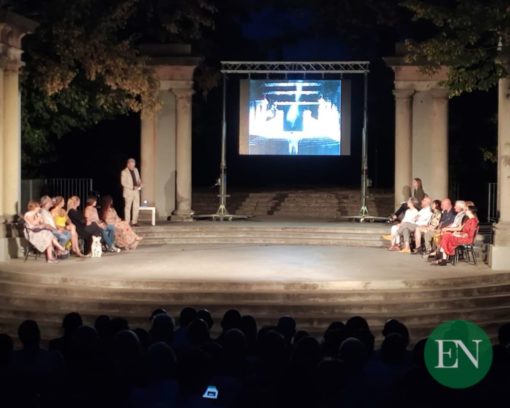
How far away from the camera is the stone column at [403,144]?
23.9 metres

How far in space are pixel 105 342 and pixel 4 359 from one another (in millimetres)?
767

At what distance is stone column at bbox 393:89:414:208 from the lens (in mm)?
23938

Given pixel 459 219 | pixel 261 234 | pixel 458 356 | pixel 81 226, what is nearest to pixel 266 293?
pixel 459 219

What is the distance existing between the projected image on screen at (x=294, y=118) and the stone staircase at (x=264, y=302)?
9.37 meters

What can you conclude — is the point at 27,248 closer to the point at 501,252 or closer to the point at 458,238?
the point at 458,238

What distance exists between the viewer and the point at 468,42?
58.4 ft

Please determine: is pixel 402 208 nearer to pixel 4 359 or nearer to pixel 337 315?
pixel 337 315

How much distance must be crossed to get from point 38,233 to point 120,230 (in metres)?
2.41

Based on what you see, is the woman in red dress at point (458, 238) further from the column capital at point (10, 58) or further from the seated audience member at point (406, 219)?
the column capital at point (10, 58)

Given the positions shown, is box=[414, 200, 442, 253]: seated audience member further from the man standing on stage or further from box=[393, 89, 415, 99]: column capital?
the man standing on stage

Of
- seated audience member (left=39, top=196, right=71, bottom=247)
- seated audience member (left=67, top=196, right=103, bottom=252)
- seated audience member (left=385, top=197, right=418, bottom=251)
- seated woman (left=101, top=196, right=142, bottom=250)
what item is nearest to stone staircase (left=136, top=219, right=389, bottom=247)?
seated audience member (left=385, top=197, right=418, bottom=251)

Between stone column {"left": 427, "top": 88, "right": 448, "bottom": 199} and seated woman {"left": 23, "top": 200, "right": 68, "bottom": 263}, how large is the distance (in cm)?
987

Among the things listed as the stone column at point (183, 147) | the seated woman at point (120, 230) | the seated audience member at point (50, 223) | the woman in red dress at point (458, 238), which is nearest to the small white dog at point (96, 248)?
the seated audience member at point (50, 223)

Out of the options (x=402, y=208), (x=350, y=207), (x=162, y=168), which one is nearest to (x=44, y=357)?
(x=402, y=208)
